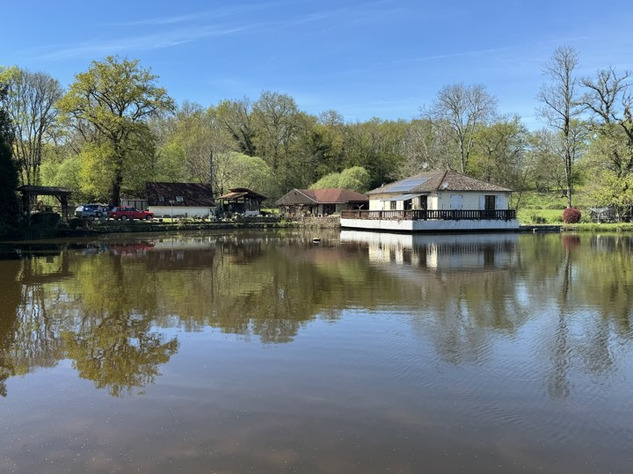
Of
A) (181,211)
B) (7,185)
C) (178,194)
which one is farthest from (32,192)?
(178,194)

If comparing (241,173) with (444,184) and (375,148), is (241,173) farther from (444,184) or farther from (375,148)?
(444,184)

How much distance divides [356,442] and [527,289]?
975cm

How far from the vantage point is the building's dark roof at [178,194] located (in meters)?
56.5

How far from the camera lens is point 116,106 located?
148 ft

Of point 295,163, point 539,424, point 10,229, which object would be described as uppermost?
point 295,163

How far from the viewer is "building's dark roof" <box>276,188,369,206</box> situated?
58.0m

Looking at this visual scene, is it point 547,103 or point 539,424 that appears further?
point 547,103

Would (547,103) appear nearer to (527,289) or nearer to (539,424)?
(527,289)

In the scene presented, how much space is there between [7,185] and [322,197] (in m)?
35.3

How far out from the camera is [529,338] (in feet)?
26.9

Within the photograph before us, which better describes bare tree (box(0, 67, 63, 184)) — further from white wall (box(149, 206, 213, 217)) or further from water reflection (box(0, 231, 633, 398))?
water reflection (box(0, 231, 633, 398))

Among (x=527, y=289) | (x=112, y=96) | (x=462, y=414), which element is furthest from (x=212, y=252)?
(x=112, y=96)

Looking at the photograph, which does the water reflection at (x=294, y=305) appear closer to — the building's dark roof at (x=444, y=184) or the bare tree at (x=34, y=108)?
the building's dark roof at (x=444, y=184)

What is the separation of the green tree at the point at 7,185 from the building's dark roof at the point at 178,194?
2459 centimetres
